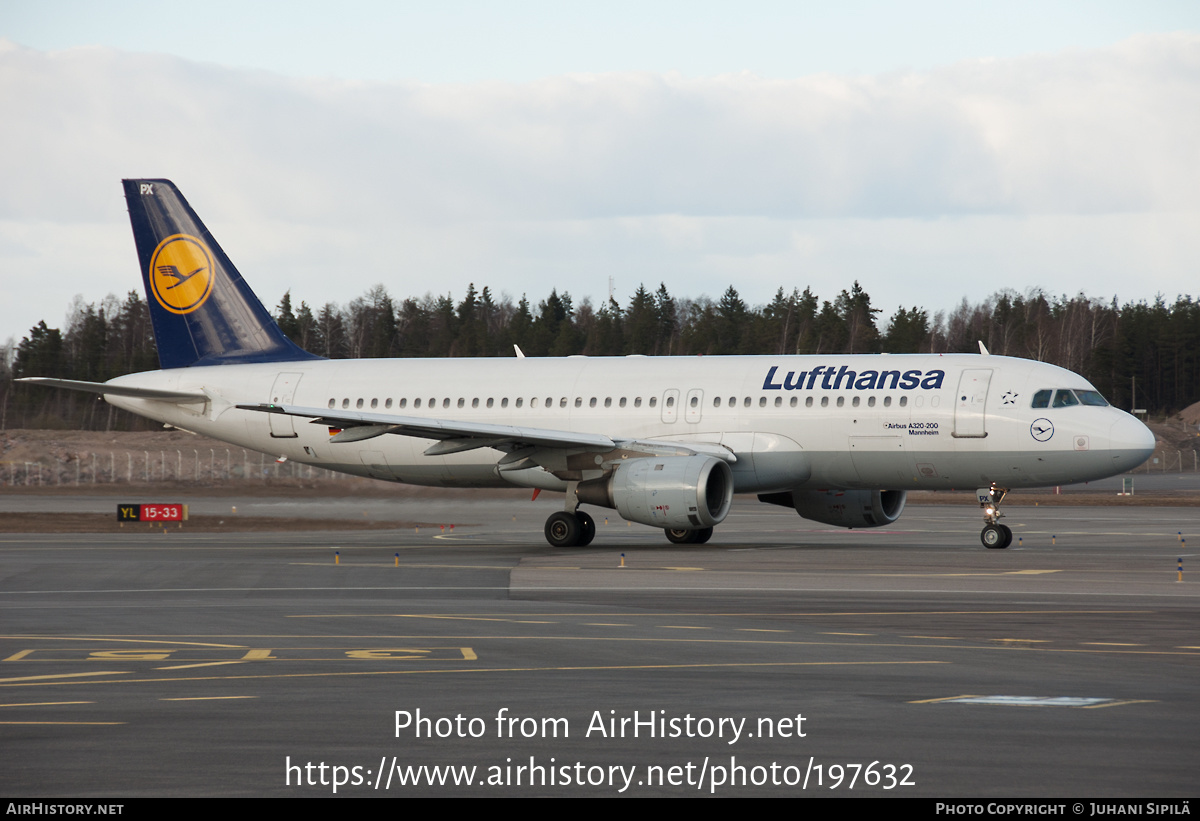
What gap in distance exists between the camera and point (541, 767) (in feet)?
28.0

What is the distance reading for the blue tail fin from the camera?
1470 inches

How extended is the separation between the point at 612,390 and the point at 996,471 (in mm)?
9404

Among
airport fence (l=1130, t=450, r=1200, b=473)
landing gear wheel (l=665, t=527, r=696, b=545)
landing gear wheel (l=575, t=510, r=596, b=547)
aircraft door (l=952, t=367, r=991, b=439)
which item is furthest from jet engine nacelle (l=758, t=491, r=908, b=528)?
airport fence (l=1130, t=450, r=1200, b=473)

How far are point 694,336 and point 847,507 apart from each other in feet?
314

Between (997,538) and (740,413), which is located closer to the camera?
(997,538)

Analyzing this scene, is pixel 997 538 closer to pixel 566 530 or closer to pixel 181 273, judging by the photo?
pixel 566 530

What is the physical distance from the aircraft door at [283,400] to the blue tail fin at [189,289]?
1.16 meters

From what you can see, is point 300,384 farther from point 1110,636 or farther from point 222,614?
point 1110,636

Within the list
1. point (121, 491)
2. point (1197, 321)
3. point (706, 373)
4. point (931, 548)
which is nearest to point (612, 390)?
point (706, 373)

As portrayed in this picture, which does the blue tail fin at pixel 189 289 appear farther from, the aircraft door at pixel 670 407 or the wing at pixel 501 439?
the aircraft door at pixel 670 407

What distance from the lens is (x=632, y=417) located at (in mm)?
32594

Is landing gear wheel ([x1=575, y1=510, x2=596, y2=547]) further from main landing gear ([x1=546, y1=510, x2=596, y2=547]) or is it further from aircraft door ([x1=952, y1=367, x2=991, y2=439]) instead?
aircraft door ([x1=952, y1=367, x2=991, y2=439])

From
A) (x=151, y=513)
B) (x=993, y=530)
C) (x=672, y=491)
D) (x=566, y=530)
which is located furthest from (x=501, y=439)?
(x=151, y=513)

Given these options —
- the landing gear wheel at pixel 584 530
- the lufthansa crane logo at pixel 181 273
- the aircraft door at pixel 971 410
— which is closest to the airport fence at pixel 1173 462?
the aircraft door at pixel 971 410
